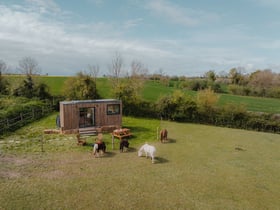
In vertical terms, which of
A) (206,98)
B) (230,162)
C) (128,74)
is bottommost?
(230,162)

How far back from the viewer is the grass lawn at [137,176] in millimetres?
6445

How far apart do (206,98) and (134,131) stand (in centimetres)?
941

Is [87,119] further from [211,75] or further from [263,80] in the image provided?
[211,75]

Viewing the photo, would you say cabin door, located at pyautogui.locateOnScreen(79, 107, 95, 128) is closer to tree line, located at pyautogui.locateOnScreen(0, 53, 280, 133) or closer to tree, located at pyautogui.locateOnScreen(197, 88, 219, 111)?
tree line, located at pyautogui.locateOnScreen(0, 53, 280, 133)

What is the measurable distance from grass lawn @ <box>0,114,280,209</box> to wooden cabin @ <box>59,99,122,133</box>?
1455 millimetres

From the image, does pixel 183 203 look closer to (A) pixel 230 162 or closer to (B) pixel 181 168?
(B) pixel 181 168

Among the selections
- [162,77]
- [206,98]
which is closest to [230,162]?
[206,98]

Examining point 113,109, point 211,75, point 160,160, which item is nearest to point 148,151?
point 160,160

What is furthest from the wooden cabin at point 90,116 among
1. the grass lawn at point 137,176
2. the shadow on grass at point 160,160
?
the shadow on grass at point 160,160

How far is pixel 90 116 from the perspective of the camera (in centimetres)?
1563

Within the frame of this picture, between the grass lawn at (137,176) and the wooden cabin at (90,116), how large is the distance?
146 cm

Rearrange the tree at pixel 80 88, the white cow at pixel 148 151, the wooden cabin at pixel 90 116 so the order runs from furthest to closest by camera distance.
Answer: the tree at pixel 80 88 < the wooden cabin at pixel 90 116 < the white cow at pixel 148 151

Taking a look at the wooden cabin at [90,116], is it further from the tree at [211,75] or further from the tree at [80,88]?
the tree at [211,75]

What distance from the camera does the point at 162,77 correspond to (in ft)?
165
